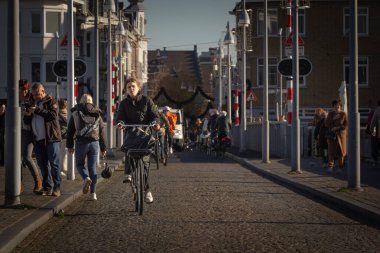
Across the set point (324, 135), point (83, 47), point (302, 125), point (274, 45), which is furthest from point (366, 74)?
point (324, 135)

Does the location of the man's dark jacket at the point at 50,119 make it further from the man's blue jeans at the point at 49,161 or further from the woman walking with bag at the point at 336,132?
the woman walking with bag at the point at 336,132

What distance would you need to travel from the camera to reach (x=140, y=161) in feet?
41.8

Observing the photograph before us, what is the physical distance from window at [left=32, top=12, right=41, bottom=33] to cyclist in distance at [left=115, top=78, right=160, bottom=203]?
52.6 m

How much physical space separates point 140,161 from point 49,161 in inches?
111

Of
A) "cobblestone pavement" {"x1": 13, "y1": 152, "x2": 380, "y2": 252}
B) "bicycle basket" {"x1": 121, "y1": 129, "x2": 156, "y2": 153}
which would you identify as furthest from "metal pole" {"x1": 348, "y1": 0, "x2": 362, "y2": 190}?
"bicycle basket" {"x1": 121, "y1": 129, "x2": 156, "y2": 153}

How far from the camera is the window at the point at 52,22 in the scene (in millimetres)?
64750

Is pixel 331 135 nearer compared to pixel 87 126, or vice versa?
pixel 87 126

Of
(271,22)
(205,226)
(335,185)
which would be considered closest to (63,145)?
(335,185)

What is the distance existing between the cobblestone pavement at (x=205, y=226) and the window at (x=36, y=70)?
4808 cm

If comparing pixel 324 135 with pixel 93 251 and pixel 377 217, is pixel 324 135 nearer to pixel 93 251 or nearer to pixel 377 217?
pixel 377 217

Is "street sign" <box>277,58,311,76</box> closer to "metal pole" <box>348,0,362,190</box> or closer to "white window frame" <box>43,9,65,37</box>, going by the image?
"metal pole" <box>348,0,362,190</box>

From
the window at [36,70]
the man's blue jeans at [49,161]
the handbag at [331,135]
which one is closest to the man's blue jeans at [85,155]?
the man's blue jeans at [49,161]

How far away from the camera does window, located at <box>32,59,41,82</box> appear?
2520 inches

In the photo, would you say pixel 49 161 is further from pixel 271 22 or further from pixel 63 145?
pixel 271 22
